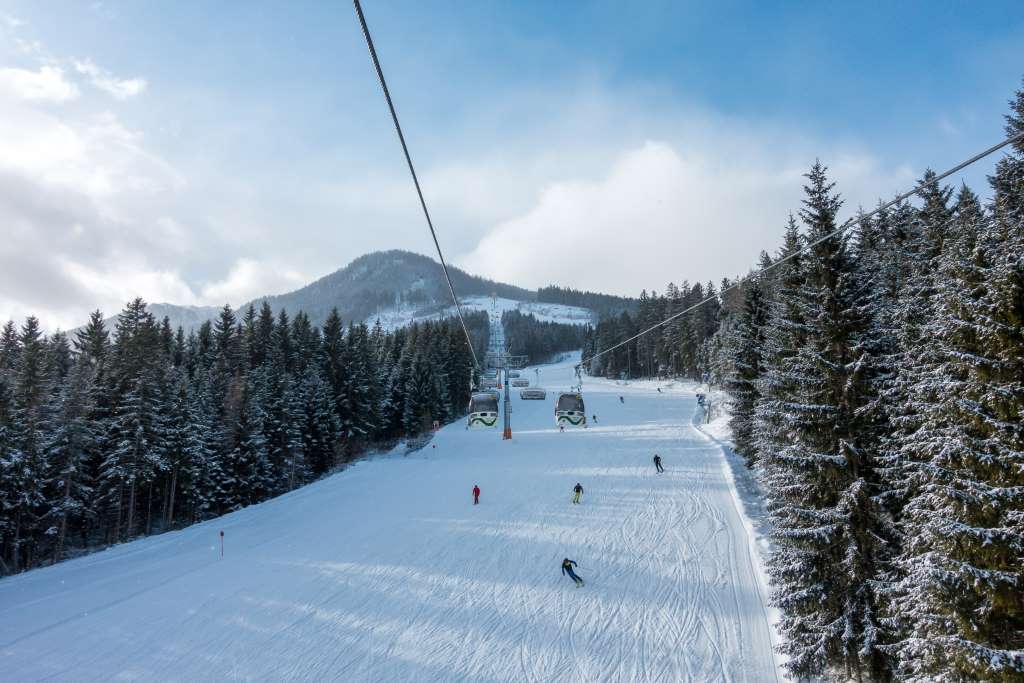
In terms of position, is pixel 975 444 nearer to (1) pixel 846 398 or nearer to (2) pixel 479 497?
(1) pixel 846 398

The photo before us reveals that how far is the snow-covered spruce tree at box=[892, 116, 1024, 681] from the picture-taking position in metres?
8.18

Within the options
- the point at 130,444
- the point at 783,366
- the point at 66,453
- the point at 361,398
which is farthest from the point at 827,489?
the point at 361,398

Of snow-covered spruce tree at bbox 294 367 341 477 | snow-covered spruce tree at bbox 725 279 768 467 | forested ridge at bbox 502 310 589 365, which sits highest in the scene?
forested ridge at bbox 502 310 589 365

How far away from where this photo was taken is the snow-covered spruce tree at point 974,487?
8180 mm

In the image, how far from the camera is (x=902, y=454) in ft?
36.3

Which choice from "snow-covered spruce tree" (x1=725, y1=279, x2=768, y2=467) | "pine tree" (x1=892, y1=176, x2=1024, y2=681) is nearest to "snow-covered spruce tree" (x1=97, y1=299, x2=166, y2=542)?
"snow-covered spruce tree" (x1=725, y1=279, x2=768, y2=467)

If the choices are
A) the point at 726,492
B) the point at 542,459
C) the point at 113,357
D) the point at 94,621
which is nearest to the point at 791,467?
the point at 726,492

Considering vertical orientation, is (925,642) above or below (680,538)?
above

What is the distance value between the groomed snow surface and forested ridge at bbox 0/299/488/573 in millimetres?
7551

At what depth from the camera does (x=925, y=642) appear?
28.7 feet

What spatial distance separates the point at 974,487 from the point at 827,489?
4.35 m

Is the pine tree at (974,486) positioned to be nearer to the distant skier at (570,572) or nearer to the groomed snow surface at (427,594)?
the groomed snow surface at (427,594)

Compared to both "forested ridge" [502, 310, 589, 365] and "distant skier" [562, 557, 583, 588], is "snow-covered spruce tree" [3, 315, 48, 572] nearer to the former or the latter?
"distant skier" [562, 557, 583, 588]

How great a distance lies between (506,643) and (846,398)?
39.2ft
